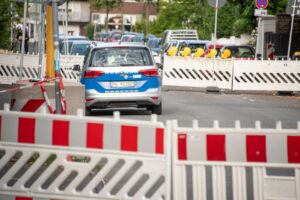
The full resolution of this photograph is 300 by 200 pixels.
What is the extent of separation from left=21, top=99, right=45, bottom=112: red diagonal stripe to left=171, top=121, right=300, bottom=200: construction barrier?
14.9 feet

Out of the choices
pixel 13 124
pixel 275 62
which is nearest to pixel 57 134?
pixel 13 124

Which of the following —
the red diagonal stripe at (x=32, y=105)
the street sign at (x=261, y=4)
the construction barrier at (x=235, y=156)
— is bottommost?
the red diagonal stripe at (x=32, y=105)

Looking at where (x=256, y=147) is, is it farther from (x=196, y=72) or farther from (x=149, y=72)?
(x=196, y=72)

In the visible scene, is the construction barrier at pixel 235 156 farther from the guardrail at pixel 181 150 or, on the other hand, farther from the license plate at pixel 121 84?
the license plate at pixel 121 84

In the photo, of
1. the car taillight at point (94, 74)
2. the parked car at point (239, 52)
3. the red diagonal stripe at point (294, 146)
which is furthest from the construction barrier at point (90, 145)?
the parked car at point (239, 52)

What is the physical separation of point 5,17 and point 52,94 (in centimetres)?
1940

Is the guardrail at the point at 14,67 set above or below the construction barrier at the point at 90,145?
below

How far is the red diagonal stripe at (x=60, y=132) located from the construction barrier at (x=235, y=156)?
956mm

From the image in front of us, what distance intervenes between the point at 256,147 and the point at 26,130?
2009 mm

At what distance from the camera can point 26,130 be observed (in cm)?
695

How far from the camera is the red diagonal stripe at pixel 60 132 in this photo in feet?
Answer: 22.4

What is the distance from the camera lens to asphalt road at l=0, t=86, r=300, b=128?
16.6 m

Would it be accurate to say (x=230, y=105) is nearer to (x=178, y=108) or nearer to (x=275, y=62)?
(x=178, y=108)

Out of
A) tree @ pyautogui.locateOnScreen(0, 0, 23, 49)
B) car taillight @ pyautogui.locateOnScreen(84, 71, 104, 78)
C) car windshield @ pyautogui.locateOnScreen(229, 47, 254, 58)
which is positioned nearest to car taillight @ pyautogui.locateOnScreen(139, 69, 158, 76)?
car taillight @ pyautogui.locateOnScreen(84, 71, 104, 78)
